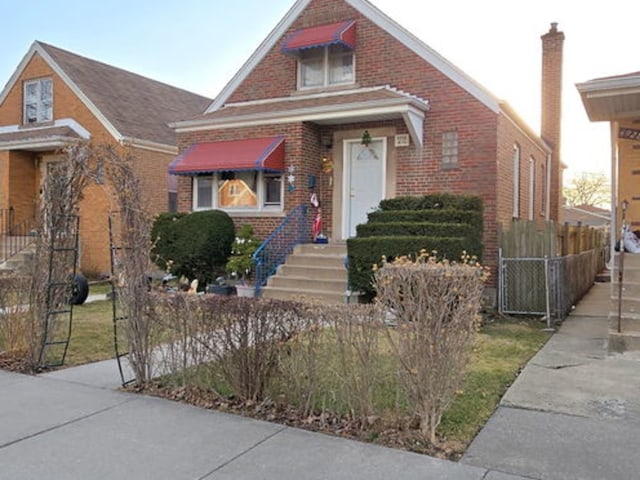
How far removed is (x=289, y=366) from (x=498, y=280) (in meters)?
7.06

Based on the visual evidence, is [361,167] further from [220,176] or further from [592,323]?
[592,323]

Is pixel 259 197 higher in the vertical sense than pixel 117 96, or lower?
lower

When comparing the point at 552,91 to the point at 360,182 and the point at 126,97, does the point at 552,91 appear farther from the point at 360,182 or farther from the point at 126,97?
the point at 126,97

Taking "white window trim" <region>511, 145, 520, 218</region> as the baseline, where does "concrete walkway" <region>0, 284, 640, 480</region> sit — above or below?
below

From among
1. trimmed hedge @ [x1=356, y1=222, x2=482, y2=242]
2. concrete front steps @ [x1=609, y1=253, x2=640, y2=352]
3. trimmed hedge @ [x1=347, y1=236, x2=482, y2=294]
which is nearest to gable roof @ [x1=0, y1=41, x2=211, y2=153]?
trimmed hedge @ [x1=356, y1=222, x2=482, y2=242]

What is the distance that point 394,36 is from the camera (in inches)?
508

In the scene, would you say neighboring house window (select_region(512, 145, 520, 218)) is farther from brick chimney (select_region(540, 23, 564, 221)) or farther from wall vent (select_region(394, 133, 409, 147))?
brick chimney (select_region(540, 23, 564, 221))

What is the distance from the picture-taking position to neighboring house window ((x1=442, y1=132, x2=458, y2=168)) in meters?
11.8

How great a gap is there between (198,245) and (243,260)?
Result: 1039mm

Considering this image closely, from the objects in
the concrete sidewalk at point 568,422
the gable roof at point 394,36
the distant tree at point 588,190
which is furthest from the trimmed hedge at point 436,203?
the distant tree at point 588,190

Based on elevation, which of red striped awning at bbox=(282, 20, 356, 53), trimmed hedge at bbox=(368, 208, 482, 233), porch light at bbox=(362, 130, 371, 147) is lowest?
trimmed hedge at bbox=(368, 208, 482, 233)

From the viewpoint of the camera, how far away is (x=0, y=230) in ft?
60.6

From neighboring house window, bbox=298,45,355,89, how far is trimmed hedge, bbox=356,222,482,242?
467cm

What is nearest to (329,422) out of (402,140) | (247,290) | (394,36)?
(247,290)
